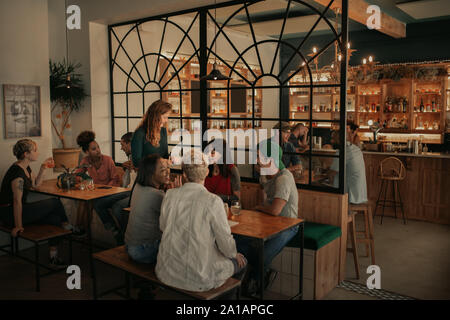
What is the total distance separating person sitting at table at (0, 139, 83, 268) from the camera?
13.6 ft

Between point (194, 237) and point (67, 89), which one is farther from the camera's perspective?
point (67, 89)

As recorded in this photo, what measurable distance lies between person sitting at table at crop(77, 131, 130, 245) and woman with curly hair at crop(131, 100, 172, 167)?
0.64 meters

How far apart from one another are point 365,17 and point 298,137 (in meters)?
2.46

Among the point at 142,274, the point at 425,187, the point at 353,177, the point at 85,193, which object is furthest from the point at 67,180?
the point at 425,187

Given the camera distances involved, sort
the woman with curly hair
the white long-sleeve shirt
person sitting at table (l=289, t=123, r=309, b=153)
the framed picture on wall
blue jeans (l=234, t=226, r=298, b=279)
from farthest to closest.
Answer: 1. person sitting at table (l=289, t=123, r=309, b=153)
2. the framed picture on wall
3. the woman with curly hair
4. blue jeans (l=234, t=226, r=298, b=279)
5. the white long-sleeve shirt

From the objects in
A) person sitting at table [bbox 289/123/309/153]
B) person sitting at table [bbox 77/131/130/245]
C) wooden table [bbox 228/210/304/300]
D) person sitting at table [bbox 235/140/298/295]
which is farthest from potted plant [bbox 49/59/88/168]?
wooden table [bbox 228/210/304/300]

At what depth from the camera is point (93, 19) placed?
5.97 meters

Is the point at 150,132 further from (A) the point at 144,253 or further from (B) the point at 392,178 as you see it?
(B) the point at 392,178

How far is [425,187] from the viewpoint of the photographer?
21.9 feet

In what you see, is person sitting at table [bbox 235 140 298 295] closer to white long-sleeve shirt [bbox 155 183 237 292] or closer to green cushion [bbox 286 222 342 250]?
green cushion [bbox 286 222 342 250]

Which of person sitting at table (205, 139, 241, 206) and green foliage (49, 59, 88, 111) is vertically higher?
green foliage (49, 59, 88, 111)

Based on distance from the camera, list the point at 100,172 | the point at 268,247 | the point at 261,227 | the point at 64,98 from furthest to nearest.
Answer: the point at 64,98, the point at 100,172, the point at 268,247, the point at 261,227

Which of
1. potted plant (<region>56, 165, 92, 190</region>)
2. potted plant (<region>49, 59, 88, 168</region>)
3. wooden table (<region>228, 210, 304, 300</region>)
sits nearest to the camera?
wooden table (<region>228, 210, 304, 300</region>)

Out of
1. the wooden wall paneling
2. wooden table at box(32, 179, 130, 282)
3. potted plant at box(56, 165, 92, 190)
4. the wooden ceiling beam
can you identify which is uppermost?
the wooden ceiling beam
